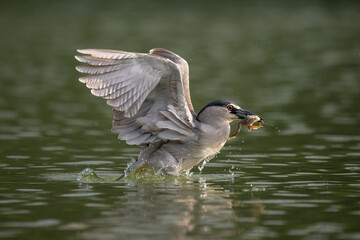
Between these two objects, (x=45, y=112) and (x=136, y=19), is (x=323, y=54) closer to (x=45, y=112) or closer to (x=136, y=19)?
(x=45, y=112)

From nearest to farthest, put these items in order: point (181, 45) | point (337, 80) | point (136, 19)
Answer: point (337, 80), point (181, 45), point (136, 19)

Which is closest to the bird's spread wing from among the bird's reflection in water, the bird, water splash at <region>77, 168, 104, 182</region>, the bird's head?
the bird

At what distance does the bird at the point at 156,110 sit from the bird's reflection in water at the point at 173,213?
37.4 inches

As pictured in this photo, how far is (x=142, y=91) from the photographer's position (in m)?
12.1

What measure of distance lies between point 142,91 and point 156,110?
60 cm

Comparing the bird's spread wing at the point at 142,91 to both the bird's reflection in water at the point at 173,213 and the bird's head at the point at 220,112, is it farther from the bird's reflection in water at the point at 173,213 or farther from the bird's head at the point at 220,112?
the bird's reflection in water at the point at 173,213

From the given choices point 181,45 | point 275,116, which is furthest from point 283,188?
point 181,45

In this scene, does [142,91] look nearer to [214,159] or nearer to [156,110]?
[156,110]

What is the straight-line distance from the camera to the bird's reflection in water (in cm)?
883

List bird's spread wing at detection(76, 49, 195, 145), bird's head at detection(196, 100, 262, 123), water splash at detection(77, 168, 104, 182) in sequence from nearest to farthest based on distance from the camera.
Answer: bird's spread wing at detection(76, 49, 195, 145), water splash at detection(77, 168, 104, 182), bird's head at detection(196, 100, 262, 123)

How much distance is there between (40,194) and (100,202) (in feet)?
3.45

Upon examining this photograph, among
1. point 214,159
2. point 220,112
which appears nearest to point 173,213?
point 220,112

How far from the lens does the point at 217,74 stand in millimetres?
28828

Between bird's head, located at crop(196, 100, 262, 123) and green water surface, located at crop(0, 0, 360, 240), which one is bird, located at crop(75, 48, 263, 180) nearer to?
bird's head, located at crop(196, 100, 262, 123)
